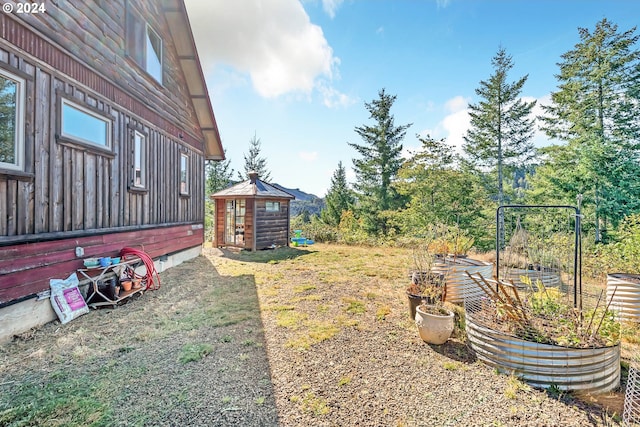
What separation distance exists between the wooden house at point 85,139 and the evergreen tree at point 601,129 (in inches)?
598

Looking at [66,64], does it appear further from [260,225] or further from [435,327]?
[260,225]

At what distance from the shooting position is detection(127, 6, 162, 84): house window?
5.67 metres

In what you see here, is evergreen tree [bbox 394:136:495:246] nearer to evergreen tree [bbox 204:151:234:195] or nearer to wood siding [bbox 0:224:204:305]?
wood siding [bbox 0:224:204:305]

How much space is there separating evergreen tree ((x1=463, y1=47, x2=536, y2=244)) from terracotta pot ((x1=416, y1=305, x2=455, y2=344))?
13.7 m

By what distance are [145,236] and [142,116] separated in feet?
8.41

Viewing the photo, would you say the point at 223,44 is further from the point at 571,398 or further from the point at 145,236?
the point at 571,398

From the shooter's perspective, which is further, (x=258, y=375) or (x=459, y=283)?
(x=459, y=283)

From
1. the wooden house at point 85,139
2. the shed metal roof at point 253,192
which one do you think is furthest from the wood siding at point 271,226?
the wooden house at point 85,139

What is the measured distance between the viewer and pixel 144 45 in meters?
6.14

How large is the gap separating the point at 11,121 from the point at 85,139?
1122 mm

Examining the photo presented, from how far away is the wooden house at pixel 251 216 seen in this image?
10797 millimetres

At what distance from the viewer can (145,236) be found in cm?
596

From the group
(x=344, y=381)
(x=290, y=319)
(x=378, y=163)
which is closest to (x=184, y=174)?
(x=290, y=319)

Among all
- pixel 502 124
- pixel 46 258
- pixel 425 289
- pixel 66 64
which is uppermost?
pixel 502 124
